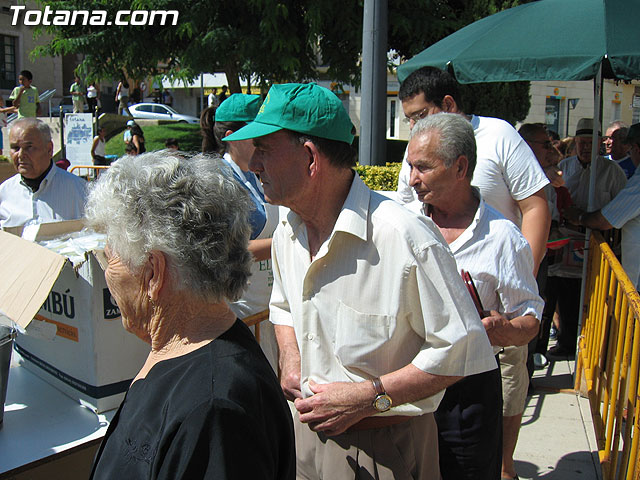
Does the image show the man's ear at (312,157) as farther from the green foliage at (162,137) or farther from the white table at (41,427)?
the green foliage at (162,137)

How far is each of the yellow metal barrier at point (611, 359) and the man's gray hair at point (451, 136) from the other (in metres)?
1.14

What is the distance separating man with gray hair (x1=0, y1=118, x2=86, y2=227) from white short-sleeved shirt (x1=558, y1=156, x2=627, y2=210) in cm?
433

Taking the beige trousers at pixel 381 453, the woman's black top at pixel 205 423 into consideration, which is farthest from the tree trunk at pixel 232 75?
the woman's black top at pixel 205 423

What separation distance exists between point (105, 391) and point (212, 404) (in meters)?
1.21

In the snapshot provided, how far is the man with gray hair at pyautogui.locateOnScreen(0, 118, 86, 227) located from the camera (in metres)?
4.00

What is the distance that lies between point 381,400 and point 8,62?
4124 centimetres

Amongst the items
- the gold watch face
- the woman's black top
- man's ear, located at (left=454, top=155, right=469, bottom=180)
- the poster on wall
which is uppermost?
the poster on wall

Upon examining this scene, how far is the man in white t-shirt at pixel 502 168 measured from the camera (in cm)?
283

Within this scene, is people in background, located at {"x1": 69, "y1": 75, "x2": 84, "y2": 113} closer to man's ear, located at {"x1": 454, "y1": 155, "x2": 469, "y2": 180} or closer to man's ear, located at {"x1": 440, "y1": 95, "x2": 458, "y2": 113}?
man's ear, located at {"x1": 440, "y1": 95, "x2": 458, "y2": 113}

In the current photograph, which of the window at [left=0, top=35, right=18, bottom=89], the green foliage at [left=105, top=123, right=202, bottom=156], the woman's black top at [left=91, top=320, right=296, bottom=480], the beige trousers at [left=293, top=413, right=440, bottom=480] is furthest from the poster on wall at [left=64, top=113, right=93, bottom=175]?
the window at [left=0, top=35, right=18, bottom=89]

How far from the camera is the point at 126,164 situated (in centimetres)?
144

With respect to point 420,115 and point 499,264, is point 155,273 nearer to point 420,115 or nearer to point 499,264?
point 499,264

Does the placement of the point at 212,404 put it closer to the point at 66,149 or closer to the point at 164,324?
the point at 164,324

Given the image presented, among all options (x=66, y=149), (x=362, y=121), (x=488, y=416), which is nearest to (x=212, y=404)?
(x=488, y=416)
